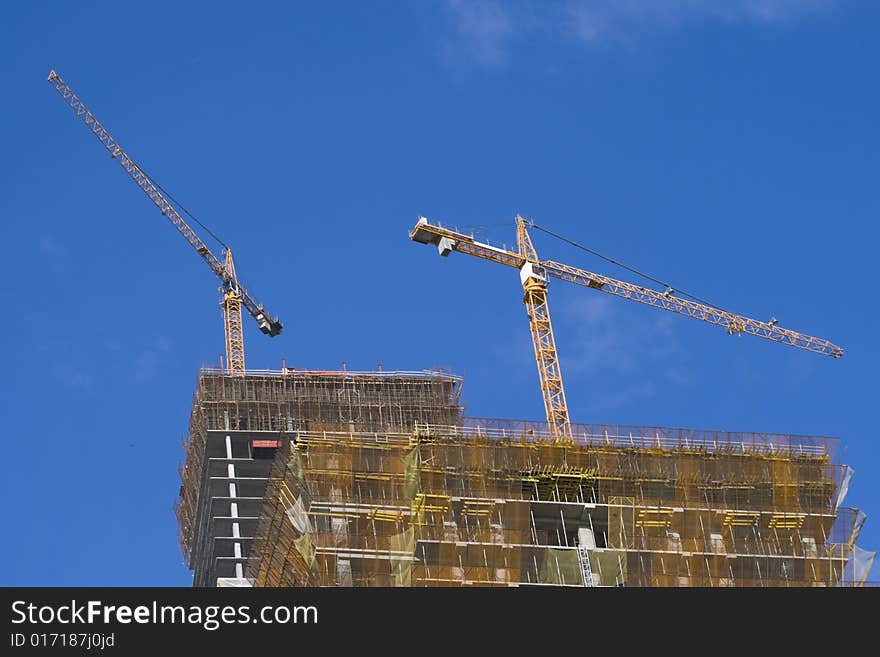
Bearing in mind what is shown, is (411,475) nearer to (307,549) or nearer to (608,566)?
(307,549)

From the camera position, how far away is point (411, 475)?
13675cm

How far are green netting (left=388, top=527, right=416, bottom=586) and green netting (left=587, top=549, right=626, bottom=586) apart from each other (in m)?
13.0

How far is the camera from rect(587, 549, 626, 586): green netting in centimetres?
13450

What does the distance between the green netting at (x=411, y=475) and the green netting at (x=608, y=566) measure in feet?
43.5

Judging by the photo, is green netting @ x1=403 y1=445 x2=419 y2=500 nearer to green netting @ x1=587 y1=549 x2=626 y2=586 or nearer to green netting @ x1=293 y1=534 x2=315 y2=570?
green netting @ x1=293 y1=534 x2=315 y2=570

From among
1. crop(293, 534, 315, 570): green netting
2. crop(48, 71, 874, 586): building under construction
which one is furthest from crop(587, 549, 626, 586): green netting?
crop(293, 534, 315, 570): green netting

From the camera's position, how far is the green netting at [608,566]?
441 ft

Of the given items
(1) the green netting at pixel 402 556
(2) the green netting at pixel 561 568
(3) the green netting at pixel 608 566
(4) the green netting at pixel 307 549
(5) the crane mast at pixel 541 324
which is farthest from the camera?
(5) the crane mast at pixel 541 324

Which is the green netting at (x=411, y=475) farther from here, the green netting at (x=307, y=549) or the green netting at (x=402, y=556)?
the green netting at (x=307, y=549)

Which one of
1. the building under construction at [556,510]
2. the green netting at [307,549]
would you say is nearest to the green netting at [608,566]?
the building under construction at [556,510]

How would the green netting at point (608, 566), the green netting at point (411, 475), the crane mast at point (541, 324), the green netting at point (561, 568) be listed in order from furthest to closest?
the crane mast at point (541, 324) < the green netting at point (411, 475) < the green netting at point (608, 566) < the green netting at point (561, 568)
